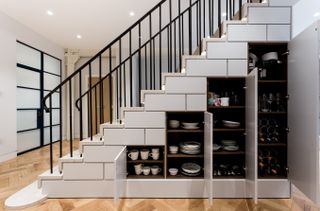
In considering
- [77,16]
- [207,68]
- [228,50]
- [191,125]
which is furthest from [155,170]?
[77,16]

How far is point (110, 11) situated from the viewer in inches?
133

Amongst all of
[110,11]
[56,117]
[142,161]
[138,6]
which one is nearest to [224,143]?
[142,161]

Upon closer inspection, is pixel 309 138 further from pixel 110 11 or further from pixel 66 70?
pixel 66 70

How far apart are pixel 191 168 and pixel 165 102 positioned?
0.84 m

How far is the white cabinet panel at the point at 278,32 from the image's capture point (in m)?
2.02

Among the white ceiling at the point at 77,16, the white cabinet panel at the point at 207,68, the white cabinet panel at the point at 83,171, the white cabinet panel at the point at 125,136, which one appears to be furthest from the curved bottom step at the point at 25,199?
the white ceiling at the point at 77,16

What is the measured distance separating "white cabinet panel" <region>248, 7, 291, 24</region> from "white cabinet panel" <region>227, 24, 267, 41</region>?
2.7 inches

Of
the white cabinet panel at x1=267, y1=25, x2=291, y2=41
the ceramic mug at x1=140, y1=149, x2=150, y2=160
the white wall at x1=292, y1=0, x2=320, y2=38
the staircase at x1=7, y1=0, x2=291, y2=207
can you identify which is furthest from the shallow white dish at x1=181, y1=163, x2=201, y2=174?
the white wall at x1=292, y1=0, x2=320, y2=38

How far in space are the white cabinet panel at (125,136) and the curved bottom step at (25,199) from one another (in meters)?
0.93

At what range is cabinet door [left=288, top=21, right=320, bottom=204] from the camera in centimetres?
155

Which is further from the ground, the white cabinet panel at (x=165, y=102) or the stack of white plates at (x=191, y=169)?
the white cabinet panel at (x=165, y=102)

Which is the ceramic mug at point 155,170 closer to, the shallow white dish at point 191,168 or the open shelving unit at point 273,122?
the shallow white dish at point 191,168

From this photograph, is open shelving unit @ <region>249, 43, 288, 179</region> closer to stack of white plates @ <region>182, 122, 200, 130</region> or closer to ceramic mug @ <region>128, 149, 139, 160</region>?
stack of white plates @ <region>182, 122, 200, 130</region>

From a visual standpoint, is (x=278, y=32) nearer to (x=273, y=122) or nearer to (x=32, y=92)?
(x=273, y=122)
